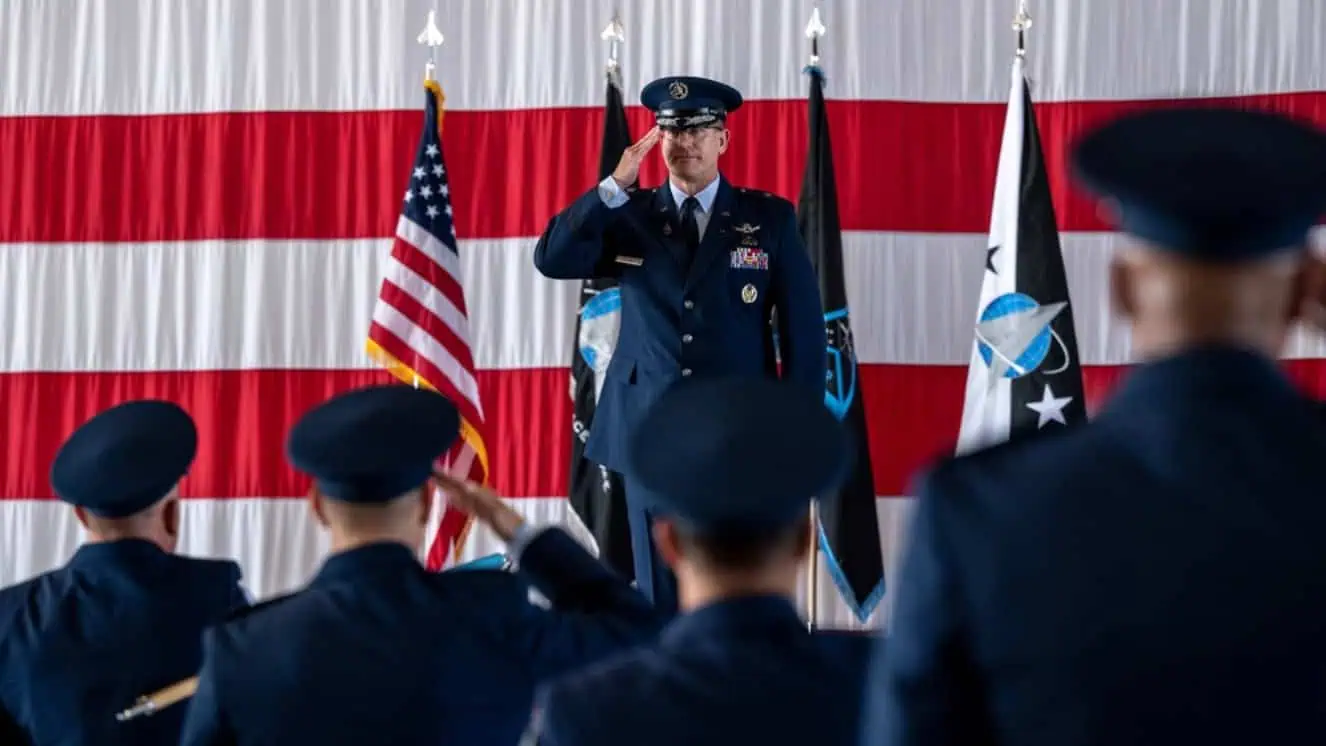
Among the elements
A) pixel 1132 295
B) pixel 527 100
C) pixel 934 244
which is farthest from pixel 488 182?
pixel 1132 295

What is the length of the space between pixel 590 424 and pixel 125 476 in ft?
6.89

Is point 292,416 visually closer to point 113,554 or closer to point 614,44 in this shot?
point 614,44

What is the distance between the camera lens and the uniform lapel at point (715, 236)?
3.16 meters

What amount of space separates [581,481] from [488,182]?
3.18 ft

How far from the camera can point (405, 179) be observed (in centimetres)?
439

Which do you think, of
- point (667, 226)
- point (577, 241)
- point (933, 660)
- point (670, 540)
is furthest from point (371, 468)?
point (667, 226)

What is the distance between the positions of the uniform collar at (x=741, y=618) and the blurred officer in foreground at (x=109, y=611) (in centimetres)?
90

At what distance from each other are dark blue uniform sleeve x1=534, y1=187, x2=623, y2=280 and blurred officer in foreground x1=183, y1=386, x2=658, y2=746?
1.50 metres

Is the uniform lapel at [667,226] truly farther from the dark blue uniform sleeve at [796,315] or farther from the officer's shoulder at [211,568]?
the officer's shoulder at [211,568]

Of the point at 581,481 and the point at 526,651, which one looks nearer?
the point at 526,651

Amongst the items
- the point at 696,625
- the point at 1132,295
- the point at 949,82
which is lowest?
the point at 696,625

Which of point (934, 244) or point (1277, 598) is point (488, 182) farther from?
point (1277, 598)

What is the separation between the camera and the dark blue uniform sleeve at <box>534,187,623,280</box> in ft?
10.2

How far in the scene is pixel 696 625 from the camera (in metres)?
1.18
